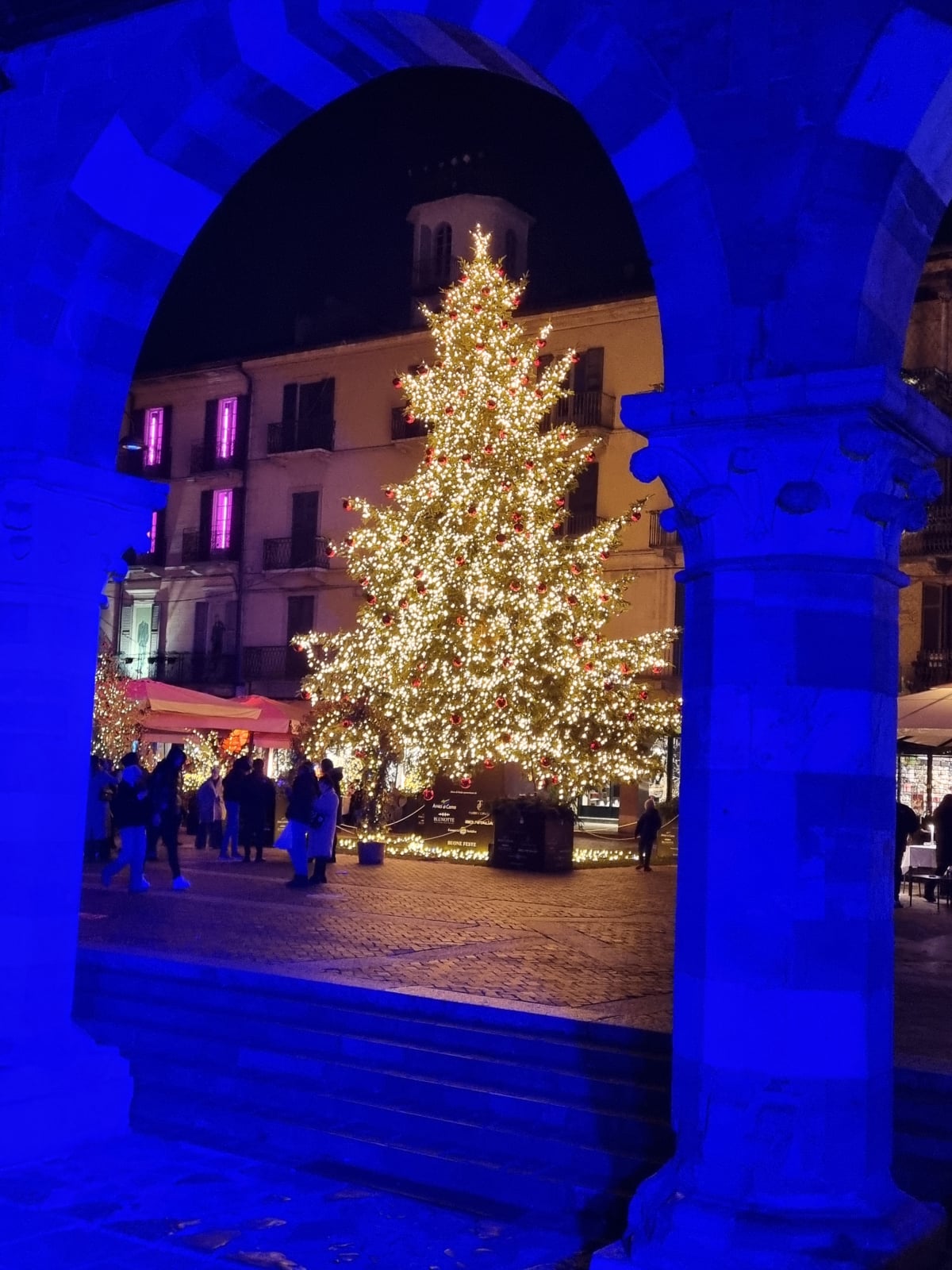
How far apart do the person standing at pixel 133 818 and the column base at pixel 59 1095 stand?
785 centimetres

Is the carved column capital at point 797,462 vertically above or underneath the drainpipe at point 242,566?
underneath

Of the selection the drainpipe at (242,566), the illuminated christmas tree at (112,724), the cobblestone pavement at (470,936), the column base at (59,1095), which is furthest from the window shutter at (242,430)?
the column base at (59,1095)

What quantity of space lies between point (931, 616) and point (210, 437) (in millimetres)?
20322

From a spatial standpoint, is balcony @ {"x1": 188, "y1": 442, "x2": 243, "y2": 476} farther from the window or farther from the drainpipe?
the window

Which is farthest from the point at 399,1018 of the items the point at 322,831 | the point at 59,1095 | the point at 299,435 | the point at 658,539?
the point at 299,435

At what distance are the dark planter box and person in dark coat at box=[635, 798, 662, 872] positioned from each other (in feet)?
4.25

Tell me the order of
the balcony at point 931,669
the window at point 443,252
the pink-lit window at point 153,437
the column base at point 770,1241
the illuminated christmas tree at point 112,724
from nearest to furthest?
the column base at point 770,1241 → the illuminated christmas tree at point 112,724 → the balcony at point 931,669 → the window at point 443,252 → the pink-lit window at point 153,437

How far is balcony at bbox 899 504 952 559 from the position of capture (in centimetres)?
2753

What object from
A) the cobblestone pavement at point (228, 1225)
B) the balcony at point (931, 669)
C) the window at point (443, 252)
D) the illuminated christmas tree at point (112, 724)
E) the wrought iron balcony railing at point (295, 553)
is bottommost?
the cobblestone pavement at point (228, 1225)

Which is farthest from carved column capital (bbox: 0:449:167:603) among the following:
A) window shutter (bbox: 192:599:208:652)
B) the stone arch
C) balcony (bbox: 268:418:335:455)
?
window shutter (bbox: 192:599:208:652)

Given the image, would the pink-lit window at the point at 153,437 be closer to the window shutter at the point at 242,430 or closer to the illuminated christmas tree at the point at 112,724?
the window shutter at the point at 242,430

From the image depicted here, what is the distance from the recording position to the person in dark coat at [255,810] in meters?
20.1

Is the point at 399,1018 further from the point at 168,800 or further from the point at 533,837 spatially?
the point at 533,837

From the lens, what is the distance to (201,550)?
3816cm
